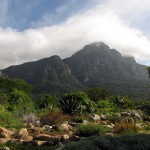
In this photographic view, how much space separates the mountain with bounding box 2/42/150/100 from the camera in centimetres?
13948

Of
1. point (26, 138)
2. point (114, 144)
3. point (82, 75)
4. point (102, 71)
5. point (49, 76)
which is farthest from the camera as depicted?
point (102, 71)

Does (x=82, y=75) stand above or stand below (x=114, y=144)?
above

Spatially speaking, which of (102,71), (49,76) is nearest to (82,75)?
(102,71)

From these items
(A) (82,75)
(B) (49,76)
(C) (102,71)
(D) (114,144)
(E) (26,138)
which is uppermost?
(C) (102,71)

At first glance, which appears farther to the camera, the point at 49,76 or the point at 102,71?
the point at 102,71

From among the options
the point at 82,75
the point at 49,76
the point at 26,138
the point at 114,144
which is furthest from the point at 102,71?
the point at 114,144

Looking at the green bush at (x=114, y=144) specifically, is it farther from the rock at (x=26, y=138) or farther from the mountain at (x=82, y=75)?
the mountain at (x=82, y=75)

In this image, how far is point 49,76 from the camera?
159750mm

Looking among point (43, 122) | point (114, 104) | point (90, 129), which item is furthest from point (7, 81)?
point (90, 129)

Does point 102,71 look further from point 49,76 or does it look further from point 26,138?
point 26,138

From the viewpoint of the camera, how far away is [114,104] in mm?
61125

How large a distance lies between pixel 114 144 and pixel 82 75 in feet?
548

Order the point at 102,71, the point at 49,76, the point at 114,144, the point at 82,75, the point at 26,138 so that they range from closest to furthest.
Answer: the point at 114,144, the point at 26,138, the point at 49,76, the point at 82,75, the point at 102,71

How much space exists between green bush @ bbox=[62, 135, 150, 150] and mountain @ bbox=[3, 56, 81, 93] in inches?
4795
